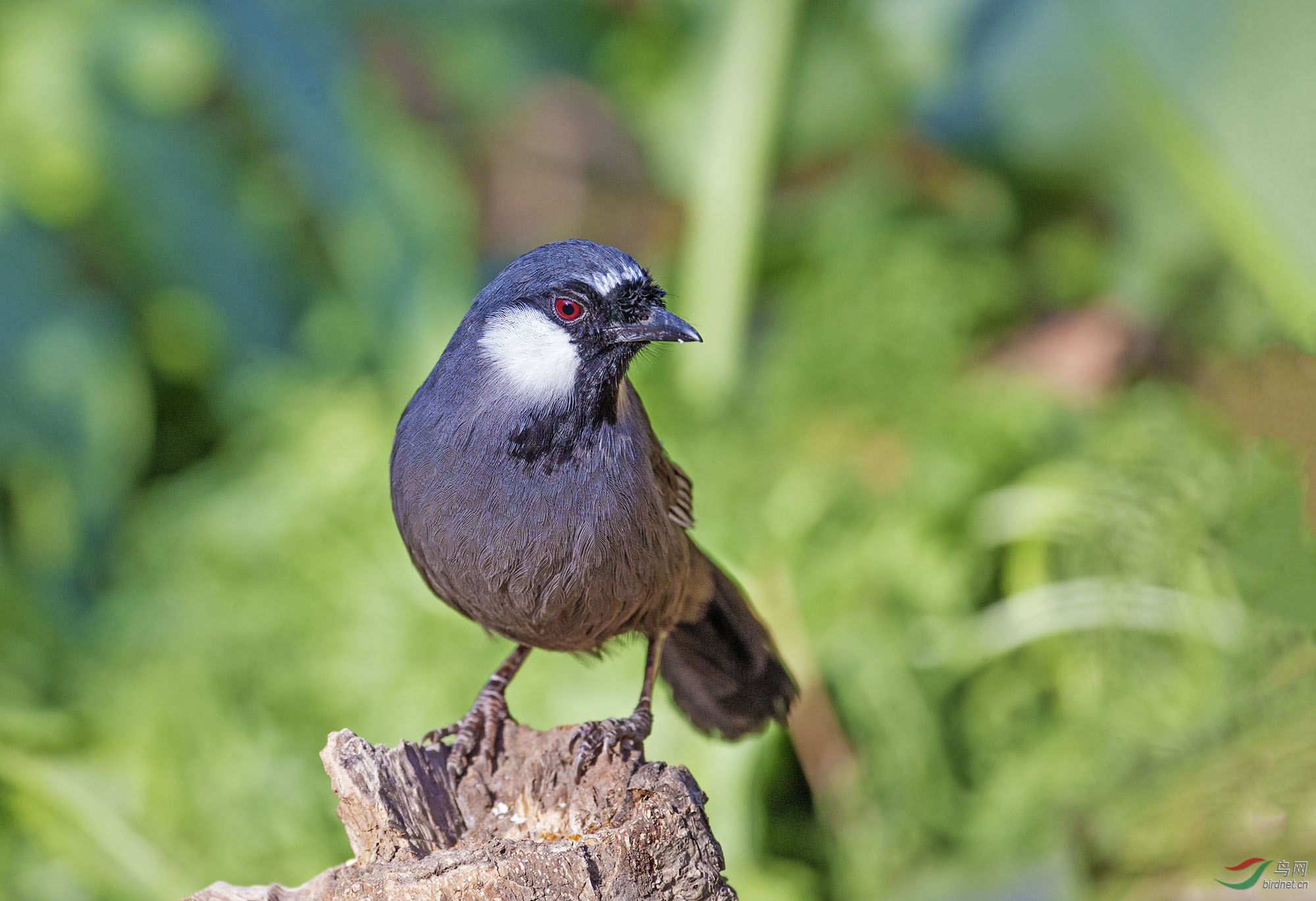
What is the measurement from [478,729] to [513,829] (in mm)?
315

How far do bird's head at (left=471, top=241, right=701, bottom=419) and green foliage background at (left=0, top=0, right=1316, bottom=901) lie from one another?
2632 mm

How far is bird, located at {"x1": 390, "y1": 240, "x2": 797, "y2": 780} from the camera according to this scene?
280 cm

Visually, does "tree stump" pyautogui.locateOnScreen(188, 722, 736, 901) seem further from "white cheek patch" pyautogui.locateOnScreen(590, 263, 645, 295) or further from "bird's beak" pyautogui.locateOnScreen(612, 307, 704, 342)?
"white cheek patch" pyautogui.locateOnScreen(590, 263, 645, 295)

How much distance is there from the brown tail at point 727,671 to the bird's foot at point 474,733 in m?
0.64

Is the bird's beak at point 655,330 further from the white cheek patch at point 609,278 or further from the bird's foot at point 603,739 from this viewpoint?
the bird's foot at point 603,739

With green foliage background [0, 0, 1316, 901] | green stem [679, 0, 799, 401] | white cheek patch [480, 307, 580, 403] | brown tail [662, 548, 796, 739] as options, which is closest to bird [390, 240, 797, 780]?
white cheek patch [480, 307, 580, 403]

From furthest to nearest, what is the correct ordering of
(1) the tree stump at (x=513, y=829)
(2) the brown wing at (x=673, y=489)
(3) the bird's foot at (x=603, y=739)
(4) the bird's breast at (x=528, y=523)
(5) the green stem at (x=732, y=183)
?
1. (5) the green stem at (x=732, y=183)
2. (2) the brown wing at (x=673, y=489)
3. (3) the bird's foot at (x=603, y=739)
4. (4) the bird's breast at (x=528, y=523)
5. (1) the tree stump at (x=513, y=829)

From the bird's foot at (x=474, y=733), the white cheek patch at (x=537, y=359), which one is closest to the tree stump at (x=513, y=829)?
the bird's foot at (x=474, y=733)

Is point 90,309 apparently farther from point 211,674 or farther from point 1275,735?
point 1275,735

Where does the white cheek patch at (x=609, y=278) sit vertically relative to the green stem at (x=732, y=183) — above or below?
below

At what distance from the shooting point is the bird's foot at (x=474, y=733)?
3.06 meters

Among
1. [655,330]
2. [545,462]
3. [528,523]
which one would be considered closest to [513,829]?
[528,523]

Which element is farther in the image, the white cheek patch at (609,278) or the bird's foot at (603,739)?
the bird's foot at (603,739)

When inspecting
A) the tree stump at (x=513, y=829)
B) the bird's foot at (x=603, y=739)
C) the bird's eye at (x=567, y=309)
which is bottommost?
the tree stump at (x=513, y=829)
